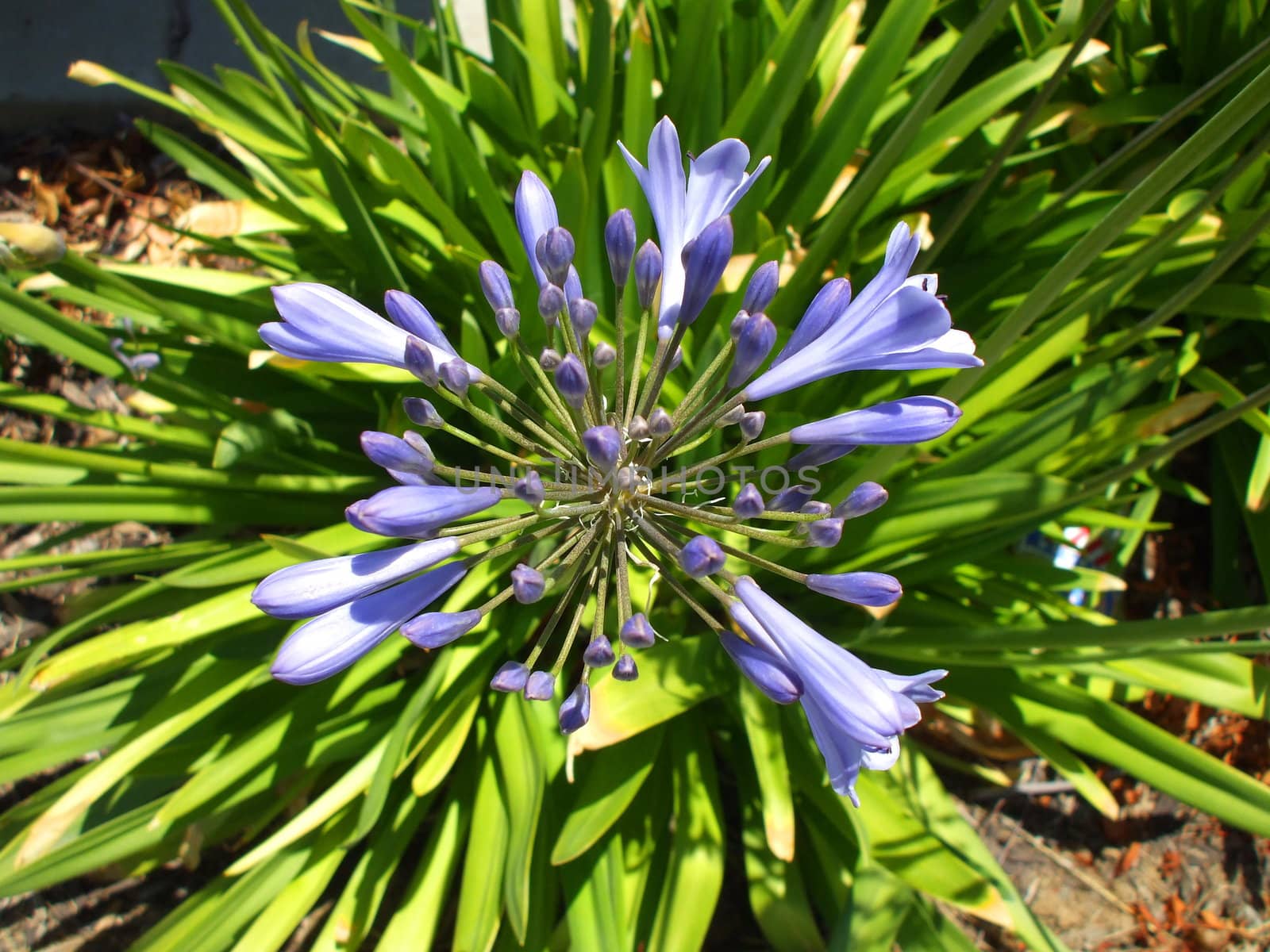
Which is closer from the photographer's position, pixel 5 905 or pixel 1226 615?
pixel 1226 615

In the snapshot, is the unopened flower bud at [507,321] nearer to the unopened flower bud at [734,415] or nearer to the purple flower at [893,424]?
the unopened flower bud at [734,415]

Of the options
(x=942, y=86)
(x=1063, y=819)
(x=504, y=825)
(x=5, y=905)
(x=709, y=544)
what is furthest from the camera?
(x=1063, y=819)

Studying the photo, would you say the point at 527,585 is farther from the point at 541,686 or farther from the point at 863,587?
the point at 863,587

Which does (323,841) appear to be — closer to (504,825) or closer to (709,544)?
(504,825)

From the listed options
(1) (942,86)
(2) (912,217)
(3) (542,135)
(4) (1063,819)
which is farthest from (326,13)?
(4) (1063,819)

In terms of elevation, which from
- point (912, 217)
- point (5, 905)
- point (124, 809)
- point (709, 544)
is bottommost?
point (5, 905)

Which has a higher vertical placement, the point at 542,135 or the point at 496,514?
the point at 542,135

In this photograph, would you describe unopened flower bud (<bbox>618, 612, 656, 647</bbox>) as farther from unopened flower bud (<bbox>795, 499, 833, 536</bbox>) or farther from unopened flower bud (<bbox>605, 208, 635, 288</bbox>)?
unopened flower bud (<bbox>605, 208, 635, 288</bbox>)
